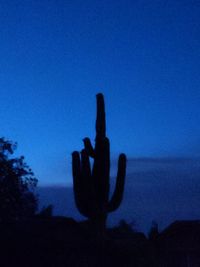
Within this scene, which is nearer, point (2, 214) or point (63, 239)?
point (63, 239)

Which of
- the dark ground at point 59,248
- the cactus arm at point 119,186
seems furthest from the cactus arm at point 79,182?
the dark ground at point 59,248

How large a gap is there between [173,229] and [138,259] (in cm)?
1047

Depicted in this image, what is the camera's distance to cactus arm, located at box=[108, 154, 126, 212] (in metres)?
18.4

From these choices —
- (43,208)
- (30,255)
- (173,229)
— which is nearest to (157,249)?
(173,229)

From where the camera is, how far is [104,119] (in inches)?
733

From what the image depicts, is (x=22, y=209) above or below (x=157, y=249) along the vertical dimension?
above

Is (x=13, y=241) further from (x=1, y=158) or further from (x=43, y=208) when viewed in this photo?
(x=43, y=208)

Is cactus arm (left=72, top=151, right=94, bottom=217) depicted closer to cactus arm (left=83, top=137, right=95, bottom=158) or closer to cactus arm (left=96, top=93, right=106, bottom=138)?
cactus arm (left=83, top=137, right=95, bottom=158)

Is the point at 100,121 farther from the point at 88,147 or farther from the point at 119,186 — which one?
the point at 119,186

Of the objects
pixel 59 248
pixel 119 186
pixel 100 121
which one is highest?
pixel 100 121

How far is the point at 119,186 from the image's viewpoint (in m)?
18.5

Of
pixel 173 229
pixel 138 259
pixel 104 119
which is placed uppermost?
pixel 104 119

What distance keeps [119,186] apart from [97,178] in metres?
0.94

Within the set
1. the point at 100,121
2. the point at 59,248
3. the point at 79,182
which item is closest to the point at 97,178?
the point at 79,182
